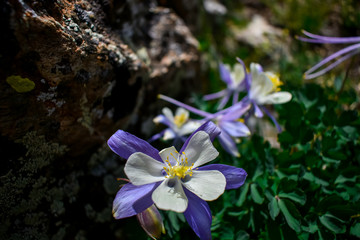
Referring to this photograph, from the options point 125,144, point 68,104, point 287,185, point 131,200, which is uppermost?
point 68,104

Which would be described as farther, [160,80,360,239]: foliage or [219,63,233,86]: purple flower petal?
[219,63,233,86]: purple flower petal

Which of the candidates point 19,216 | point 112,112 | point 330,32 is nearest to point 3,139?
point 19,216

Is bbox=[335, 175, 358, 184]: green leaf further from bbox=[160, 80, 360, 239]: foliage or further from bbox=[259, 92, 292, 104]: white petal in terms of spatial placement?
bbox=[259, 92, 292, 104]: white petal

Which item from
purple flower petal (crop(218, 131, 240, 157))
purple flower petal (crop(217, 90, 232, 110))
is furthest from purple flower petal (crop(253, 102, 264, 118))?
purple flower petal (crop(217, 90, 232, 110))

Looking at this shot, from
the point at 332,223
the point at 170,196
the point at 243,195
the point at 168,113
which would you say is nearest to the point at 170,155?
the point at 170,196

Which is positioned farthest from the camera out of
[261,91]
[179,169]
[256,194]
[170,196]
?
[261,91]

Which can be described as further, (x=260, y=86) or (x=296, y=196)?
(x=260, y=86)

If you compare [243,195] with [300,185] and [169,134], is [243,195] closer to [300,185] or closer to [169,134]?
Result: [300,185]
